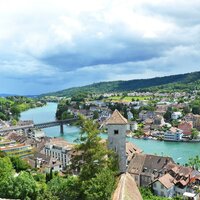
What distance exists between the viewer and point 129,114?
313ft

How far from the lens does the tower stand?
64.8ft

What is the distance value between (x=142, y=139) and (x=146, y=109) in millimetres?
35919

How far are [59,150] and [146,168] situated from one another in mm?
15566

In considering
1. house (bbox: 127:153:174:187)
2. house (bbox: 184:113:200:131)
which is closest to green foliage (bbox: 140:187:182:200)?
house (bbox: 127:153:174:187)

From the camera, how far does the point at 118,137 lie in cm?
1989

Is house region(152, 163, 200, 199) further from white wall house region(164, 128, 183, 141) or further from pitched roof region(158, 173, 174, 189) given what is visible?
white wall house region(164, 128, 183, 141)

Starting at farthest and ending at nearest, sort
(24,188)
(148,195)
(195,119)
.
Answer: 1. (195,119)
2. (148,195)
3. (24,188)

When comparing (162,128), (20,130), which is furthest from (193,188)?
(20,130)

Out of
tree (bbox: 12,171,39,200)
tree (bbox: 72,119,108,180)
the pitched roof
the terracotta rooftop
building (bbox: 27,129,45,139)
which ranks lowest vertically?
building (bbox: 27,129,45,139)

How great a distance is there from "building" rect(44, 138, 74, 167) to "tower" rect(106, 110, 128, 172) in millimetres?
24503

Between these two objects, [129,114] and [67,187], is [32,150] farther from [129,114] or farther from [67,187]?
[129,114]

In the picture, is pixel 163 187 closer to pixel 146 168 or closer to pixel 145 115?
pixel 146 168

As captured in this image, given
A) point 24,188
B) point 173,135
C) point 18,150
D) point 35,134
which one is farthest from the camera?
point 35,134

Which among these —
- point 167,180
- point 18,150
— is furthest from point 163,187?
point 18,150
